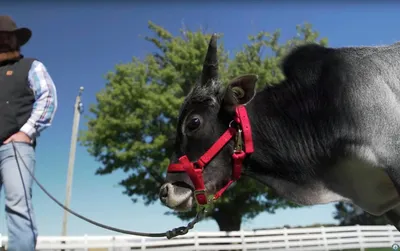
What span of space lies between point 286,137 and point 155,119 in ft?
62.6

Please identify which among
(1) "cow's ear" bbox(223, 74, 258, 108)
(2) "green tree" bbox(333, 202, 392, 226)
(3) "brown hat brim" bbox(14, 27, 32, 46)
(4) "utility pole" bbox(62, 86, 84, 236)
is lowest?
(2) "green tree" bbox(333, 202, 392, 226)

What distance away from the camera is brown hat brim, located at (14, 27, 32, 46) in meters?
4.52

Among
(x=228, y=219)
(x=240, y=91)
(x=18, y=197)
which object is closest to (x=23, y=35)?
(x=18, y=197)

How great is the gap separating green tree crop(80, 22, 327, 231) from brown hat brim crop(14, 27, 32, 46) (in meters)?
16.9

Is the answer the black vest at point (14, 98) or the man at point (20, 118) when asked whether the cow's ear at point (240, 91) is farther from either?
the black vest at point (14, 98)

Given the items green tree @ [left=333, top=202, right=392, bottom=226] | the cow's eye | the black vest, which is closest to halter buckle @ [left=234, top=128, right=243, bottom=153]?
the cow's eye

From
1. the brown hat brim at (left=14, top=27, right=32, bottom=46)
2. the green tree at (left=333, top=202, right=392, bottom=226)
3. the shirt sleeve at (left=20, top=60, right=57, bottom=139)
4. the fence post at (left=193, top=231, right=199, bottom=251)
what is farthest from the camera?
the green tree at (left=333, top=202, right=392, bottom=226)

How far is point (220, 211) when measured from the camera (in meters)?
23.2

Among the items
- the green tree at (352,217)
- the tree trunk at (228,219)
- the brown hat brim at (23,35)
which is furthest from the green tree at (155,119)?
the brown hat brim at (23,35)

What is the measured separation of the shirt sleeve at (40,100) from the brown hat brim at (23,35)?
1.21ft

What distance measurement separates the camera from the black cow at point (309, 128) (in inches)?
144

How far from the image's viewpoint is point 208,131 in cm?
A: 400

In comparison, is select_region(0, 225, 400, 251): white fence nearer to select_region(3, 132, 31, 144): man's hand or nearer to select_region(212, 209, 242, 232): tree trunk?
select_region(212, 209, 242, 232): tree trunk

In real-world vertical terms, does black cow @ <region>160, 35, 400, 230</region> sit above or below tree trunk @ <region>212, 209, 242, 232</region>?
above
